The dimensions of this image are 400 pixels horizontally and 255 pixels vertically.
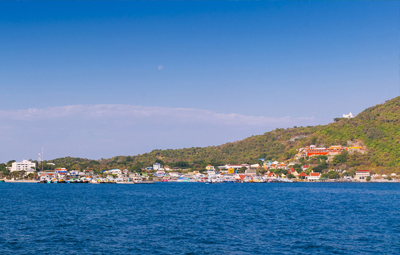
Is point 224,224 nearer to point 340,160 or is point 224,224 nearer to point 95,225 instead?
point 95,225

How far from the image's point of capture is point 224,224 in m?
36.0

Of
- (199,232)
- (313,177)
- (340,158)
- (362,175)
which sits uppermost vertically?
(340,158)

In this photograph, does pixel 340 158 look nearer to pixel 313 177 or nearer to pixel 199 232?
pixel 313 177

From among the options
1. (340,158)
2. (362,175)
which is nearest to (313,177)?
(340,158)

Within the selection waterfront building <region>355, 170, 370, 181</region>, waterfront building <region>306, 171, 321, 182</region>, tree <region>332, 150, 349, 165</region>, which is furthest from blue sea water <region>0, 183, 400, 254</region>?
tree <region>332, 150, 349, 165</region>

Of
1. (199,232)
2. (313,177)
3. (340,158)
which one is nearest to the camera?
(199,232)

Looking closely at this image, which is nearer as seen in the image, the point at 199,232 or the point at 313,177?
the point at 199,232

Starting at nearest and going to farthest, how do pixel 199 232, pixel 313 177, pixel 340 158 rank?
pixel 199 232, pixel 313 177, pixel 340 158

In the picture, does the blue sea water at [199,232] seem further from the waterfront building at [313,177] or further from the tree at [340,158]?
the tree at [340,158]

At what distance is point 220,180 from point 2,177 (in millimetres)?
121453

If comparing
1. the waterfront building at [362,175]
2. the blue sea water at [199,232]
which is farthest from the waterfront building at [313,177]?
the blue sea water at [199,232]

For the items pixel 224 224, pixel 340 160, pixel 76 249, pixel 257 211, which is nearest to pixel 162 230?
pixel 224 224

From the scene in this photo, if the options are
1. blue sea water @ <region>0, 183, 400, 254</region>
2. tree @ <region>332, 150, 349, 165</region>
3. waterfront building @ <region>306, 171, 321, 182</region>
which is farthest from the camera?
tree @ <region>332, 150, 349, 165</region>

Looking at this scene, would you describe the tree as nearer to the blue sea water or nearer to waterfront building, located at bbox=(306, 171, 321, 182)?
waterfront building, located at bbox=(306, 171, 321, 182)
